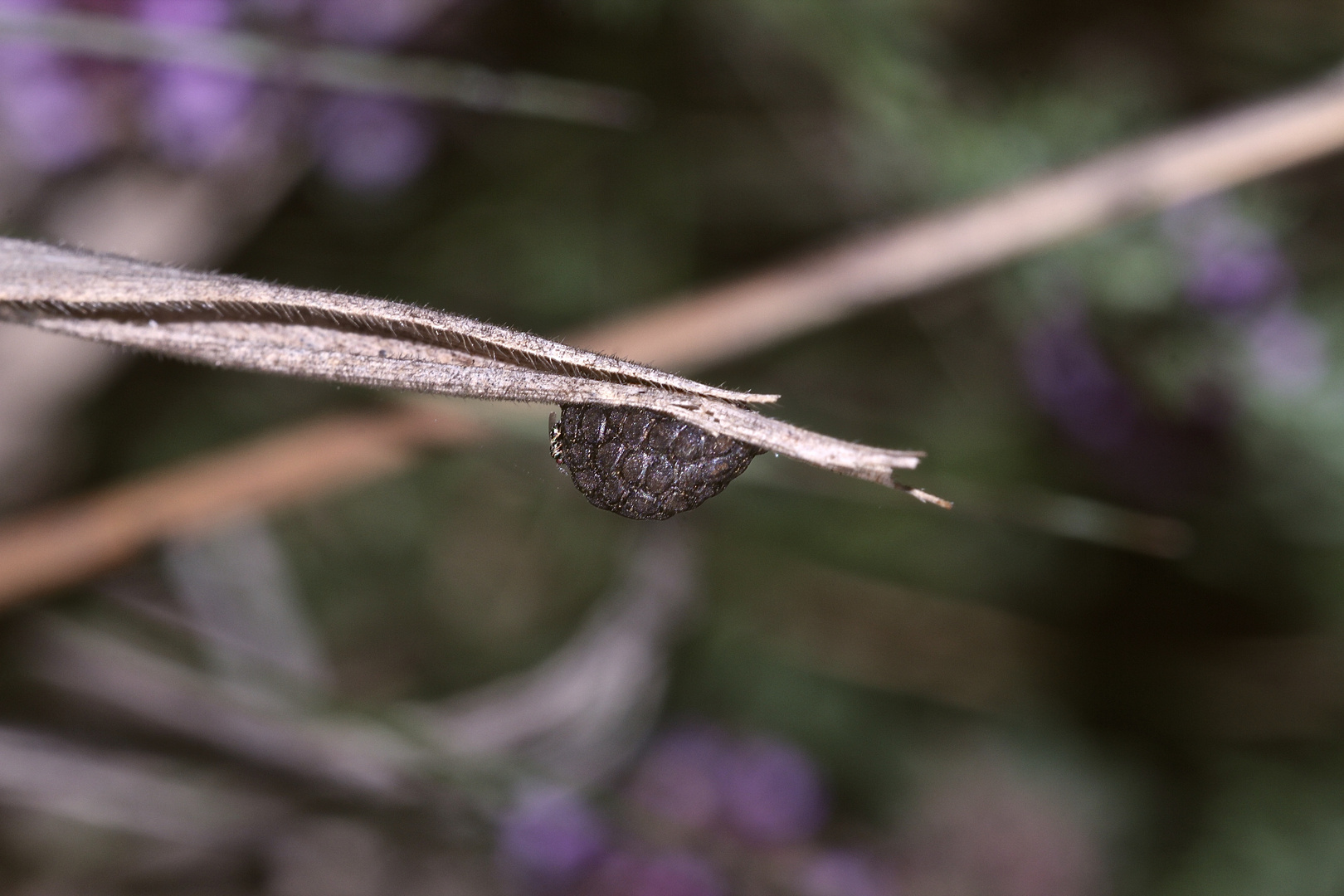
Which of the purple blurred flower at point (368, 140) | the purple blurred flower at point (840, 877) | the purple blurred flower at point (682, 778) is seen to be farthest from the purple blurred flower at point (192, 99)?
the purple blurred flower at point (840, 877)

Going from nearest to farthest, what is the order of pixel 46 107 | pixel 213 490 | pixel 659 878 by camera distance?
pixel 213 490, pixel 46 107, pixel 659 878

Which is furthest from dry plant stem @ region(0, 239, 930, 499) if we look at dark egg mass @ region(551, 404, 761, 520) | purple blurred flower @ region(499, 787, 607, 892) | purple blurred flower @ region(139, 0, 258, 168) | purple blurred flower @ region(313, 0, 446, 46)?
purple blurred flower @ region(499, 787, 607, 892)

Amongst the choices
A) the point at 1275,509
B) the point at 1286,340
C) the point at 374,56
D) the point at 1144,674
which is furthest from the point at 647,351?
the point at 1144,674

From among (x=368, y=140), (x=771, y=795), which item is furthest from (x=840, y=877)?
(x=368, y=140)

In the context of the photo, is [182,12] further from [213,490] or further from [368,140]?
[213,490]

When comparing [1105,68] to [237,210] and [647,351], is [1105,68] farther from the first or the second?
[237,210]

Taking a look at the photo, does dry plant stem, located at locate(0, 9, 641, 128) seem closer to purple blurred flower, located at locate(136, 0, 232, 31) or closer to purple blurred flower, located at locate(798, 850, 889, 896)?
purple blurred flower, located at locate(136, 0, 232, 31)

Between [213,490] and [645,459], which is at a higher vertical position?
[213,490]
